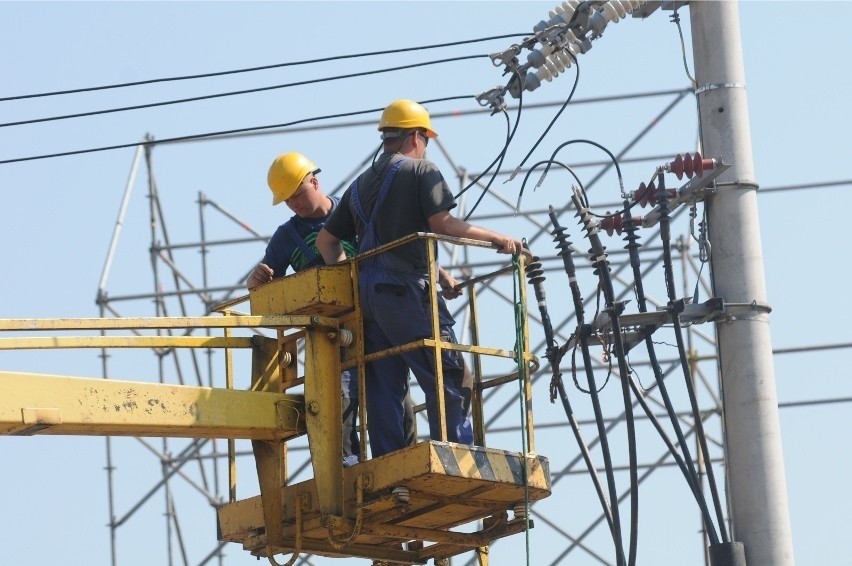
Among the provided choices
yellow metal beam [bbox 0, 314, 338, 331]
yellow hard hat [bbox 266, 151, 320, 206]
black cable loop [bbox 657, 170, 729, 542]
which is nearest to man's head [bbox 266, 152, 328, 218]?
yellow hard hat [bbox 266, 151, 320, 206]

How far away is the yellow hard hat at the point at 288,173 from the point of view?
10.5m

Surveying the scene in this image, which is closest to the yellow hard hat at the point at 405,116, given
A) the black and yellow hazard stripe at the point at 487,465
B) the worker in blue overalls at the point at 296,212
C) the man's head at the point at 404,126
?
the man's head at the point at 404,126

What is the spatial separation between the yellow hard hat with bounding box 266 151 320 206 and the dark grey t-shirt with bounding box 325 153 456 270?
905 millimetres

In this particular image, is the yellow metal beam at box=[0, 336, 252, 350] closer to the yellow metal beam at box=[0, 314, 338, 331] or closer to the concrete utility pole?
the yellow metal beam at box=[0, 314, 338, 331]

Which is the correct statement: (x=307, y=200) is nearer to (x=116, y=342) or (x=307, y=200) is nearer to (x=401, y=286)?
(x=401, y=286)

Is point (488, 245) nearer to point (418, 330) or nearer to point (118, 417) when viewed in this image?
point (418, 330)

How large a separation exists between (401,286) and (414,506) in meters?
1.13

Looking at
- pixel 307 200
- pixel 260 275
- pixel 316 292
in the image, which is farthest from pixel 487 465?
pixel 307 200

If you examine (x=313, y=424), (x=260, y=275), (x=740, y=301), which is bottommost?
(x=313, y=424)

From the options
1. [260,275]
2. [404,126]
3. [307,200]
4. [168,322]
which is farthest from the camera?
[307,200]

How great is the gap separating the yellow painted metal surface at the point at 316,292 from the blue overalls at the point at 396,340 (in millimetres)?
99

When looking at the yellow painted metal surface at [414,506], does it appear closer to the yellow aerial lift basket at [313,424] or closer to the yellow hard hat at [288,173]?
the yellow aerial lift basket at [313,424]

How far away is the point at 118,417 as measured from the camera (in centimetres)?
899

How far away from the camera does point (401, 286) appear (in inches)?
369
